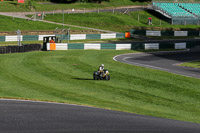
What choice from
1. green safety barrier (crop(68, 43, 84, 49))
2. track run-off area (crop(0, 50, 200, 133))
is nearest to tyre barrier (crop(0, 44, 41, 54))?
track run-off area (crop(0, 50, 200, 133))

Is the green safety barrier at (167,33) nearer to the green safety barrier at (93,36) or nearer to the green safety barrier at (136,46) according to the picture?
the green safety barrier at (93,36)

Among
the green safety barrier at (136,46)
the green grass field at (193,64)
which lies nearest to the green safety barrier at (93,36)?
the green safety barrier at (136,46)

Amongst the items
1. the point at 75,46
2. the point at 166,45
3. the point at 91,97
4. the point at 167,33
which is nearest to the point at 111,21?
the point at 167,33

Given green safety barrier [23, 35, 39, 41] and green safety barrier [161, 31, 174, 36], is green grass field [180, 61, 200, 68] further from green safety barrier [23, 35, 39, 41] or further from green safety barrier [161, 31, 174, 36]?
green safety barrier [161, 31, 174, 36]

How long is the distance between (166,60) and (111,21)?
33303mm

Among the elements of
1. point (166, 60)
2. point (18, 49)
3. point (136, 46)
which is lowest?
point (166, 60)

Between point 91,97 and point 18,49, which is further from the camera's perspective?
point 18,49

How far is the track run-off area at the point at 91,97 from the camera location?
1636cm

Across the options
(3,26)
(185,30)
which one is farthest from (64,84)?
(185,30)

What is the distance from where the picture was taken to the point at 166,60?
1726 inches

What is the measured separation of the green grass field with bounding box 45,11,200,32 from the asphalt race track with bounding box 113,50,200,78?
22087 millimetres

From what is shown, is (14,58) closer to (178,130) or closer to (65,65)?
(65,65)

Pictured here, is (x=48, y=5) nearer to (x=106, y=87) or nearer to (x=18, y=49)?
(x=18, y=49)

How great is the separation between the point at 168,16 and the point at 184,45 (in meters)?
30.4
